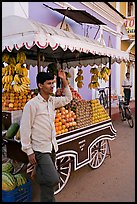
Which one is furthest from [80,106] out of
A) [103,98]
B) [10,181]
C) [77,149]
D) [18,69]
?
[103,98]

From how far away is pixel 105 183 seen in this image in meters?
3.87

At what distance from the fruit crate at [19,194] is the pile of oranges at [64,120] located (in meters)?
0.91

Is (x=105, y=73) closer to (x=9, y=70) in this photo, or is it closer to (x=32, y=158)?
(x=9, y=70)

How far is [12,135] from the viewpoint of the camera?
3336 millimetres

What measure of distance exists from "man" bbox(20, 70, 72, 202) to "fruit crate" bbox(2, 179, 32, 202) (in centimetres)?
53

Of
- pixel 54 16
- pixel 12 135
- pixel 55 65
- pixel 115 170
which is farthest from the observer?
pixel 54 16

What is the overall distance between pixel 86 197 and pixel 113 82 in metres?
11.1

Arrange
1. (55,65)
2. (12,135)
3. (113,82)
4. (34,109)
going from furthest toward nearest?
(113,82) < (55,65) < (12,135) < (34,109)

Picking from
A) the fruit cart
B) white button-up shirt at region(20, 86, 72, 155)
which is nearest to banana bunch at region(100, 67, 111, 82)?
the fruit cart

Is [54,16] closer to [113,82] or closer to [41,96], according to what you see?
[41,96]

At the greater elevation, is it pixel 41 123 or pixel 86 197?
pixel 41 123

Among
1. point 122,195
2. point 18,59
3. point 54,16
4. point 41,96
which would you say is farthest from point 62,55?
point 122,195

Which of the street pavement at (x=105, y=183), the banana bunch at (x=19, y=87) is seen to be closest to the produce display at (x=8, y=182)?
the street pavement at (x=105, y=183)

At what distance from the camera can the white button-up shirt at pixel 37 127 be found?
2.59 metres
